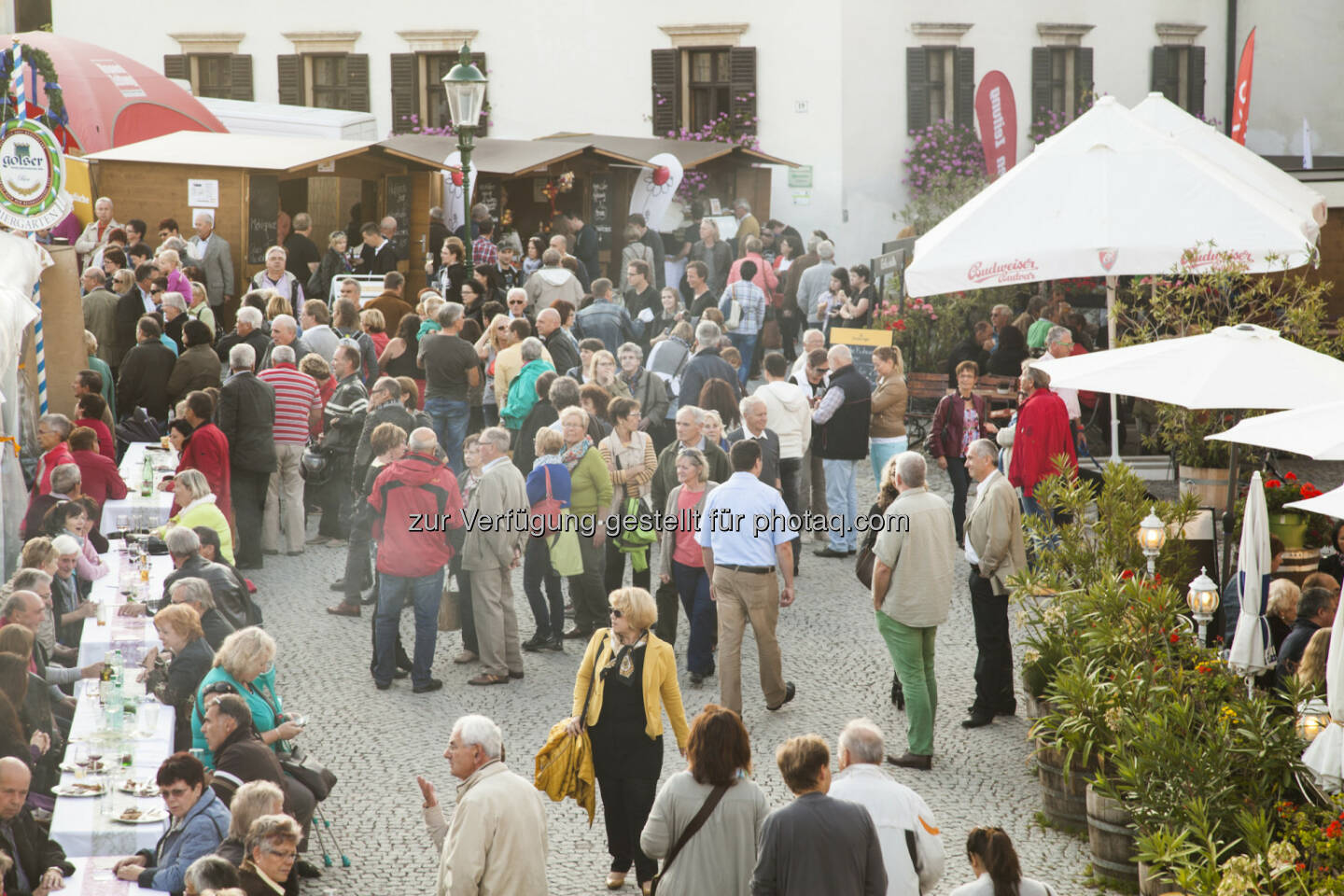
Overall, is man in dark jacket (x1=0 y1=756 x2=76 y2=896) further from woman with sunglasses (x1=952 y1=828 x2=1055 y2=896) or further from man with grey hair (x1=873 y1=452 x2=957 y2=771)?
man with grey hair (x1=873 y1=452 x2=957 y2=771)

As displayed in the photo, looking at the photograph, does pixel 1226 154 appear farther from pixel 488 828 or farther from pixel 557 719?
pixel 488 828

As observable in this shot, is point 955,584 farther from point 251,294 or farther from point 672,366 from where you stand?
point 251,294

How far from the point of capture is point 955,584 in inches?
484

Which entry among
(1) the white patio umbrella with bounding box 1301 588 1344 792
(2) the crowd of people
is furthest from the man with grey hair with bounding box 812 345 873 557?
(1) the white patio umbrella with bounding box 1301 588 1344 792

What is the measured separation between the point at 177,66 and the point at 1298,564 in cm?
2576

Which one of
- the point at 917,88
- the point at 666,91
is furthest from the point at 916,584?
the point at 666,91

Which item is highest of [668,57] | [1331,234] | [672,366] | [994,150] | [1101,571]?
[668,57]

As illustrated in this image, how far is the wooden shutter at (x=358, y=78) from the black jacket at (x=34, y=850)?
80.0ft

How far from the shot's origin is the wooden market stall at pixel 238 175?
1988 centimetres

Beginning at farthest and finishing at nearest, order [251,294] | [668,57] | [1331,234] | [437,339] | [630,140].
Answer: [668,57]
[630,140]
[1331,234]
[251,294]
[437,339]

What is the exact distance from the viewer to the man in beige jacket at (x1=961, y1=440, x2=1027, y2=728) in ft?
29.5

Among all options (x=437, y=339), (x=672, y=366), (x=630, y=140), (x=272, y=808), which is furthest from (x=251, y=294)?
(x=630, y=140)

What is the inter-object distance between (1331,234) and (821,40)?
9907mm

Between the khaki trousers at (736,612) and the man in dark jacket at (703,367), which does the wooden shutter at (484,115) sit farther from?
the khaki trousers at (736,612)
